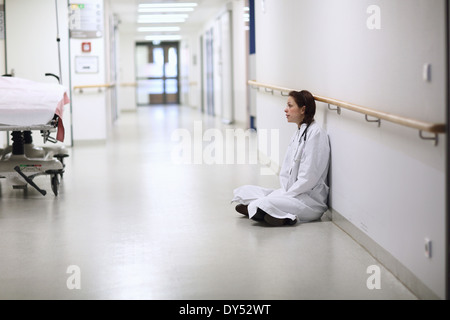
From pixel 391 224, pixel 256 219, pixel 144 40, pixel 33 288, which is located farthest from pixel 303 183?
pixel 144 40

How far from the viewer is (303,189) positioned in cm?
509

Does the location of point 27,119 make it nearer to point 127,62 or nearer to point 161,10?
point 161,10

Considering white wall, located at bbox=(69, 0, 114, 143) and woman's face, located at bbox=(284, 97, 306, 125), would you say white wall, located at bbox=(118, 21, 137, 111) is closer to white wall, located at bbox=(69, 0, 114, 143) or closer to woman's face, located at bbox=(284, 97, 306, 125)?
white wall, located at bbox=(69, 0, 114, 143)

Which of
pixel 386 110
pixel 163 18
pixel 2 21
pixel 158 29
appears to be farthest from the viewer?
pixel 158 29

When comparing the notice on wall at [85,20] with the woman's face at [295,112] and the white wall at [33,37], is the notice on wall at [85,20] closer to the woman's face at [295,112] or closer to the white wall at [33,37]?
the white wall at [33,37]

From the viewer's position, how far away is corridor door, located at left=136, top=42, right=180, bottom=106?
2891 cm

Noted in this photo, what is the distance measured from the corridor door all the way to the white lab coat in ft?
79.0

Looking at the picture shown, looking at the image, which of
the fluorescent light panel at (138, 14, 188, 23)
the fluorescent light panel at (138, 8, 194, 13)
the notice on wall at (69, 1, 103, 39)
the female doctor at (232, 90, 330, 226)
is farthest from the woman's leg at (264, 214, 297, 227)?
the fluorescent light panel at (138, 14, 188, 23)

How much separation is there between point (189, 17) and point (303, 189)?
48.7 ft

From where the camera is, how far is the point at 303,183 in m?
5.06

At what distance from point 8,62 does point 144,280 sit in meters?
7.87

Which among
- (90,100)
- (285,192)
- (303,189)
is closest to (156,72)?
(90,100)

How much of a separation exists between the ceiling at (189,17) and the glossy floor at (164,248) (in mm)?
8504

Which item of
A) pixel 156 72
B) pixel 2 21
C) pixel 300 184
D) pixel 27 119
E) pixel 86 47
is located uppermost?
pixel 2 21
